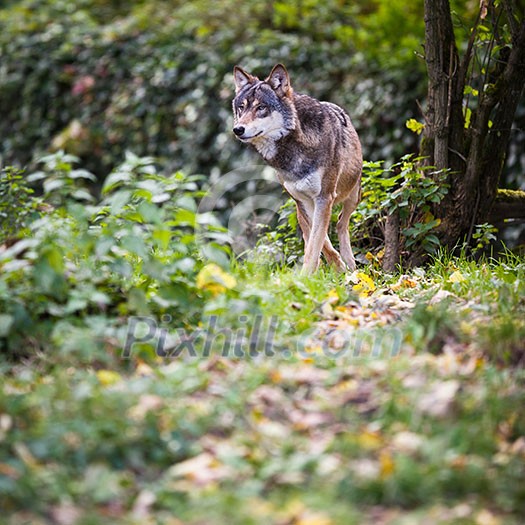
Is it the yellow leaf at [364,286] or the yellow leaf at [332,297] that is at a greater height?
the yellow leaf at [332,297]

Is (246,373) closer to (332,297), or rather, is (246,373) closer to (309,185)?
(332,297)

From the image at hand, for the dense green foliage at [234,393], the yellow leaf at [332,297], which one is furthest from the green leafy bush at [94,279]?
the yellow leaf at [332,297]

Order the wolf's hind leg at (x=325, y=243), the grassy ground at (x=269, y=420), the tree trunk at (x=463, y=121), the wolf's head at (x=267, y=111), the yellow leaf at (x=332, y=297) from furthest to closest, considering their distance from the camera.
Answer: the wolf's hind leg at (x=325, y=243), the tree trunk at (x=463, y=121), the wolf's head at (x=267, y=111), the yellow leaf at (x=332, y=297), the grassy ground at (x=269, y=420)

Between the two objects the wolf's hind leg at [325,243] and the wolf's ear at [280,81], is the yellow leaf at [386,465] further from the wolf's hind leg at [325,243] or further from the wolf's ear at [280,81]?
the wolf's ear at [280,81]

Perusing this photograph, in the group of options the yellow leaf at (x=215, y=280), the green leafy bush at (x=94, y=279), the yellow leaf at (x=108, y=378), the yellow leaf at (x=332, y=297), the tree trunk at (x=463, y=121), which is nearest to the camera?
the yellow leaf at (x=108, y=378)

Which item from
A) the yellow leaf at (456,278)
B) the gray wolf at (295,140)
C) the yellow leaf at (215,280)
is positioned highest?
the gray wolf at (295,140)

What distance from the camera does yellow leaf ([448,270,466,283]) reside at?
4848mm

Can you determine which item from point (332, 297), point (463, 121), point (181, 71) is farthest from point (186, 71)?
point (332, 297)

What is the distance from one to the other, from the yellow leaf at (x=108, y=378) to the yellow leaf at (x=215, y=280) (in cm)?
75

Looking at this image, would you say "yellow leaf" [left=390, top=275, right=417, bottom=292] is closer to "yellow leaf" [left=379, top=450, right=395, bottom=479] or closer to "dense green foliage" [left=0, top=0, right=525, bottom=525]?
"dense green foliage" [left=0, top=0, right=525, bottom=525]

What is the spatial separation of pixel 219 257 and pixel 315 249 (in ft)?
6.21

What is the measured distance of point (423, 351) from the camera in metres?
3.70

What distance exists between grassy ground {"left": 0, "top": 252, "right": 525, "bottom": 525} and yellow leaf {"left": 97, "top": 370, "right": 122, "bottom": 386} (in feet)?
0.04

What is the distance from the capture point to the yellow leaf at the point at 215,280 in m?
3.96
